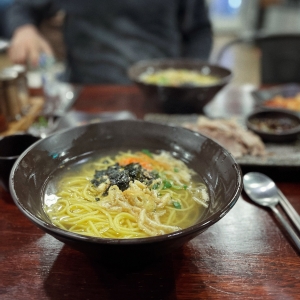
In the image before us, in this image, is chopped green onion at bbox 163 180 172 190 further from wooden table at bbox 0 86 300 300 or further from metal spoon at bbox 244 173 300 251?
metal spoon at bbox 244 173 300 251

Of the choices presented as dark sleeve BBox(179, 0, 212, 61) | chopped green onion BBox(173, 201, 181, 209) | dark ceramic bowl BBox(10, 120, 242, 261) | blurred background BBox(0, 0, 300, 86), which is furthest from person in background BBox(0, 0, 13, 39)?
chopped green onion BBox(173, 201, 181, 209)

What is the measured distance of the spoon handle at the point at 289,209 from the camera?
1342 millimetres

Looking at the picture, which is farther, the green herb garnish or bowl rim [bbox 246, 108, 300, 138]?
bowl rim [bbox 246, 108, 300, 138]

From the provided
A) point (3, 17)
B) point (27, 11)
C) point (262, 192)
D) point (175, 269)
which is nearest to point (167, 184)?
point (175, 269)

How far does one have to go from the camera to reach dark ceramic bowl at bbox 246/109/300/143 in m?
2.01

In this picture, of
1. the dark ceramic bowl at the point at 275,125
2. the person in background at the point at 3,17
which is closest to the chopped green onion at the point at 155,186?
the dark ceramic bowl at the point at 275,125

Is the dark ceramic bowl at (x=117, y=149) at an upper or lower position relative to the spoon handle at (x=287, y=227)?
upper

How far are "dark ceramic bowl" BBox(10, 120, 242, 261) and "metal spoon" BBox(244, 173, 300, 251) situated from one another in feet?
1.10

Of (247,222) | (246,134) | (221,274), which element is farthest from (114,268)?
(246,134)

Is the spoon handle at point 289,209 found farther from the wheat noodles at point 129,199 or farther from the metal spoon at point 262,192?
the wheat noodles at point 129,199

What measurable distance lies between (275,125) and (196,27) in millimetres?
1971

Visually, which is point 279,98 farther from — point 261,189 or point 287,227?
point 287,227

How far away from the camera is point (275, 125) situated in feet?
7.29

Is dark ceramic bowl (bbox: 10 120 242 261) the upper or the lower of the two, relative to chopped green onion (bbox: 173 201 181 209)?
upper
